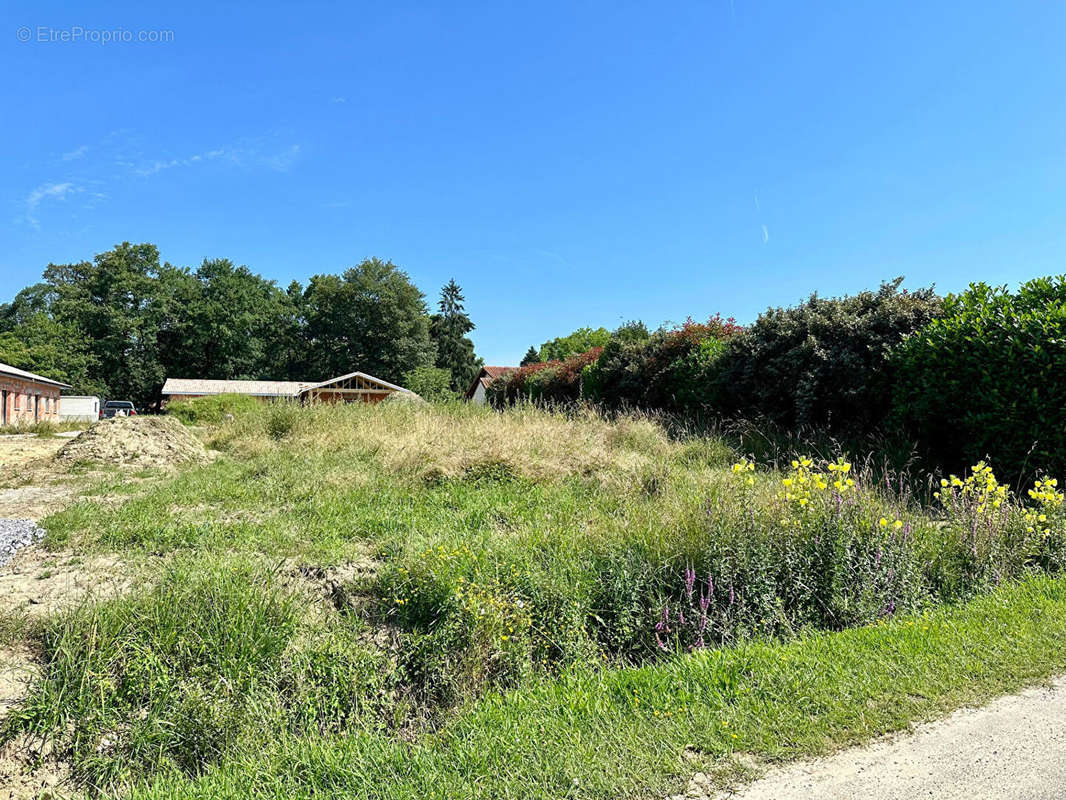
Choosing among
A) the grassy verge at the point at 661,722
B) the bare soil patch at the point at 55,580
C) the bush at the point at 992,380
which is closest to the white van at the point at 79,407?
the bare soil patch at the point at 55,580

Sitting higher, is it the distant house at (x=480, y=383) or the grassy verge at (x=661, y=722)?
the distant house at (x=480, y=383)

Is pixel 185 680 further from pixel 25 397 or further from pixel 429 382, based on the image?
pixel 429 382

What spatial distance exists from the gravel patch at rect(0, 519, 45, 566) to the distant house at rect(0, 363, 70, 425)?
32.7 meters

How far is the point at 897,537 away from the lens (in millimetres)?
4520

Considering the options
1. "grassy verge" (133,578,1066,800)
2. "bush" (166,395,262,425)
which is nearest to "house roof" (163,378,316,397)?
"bush" (166,395,262,425)

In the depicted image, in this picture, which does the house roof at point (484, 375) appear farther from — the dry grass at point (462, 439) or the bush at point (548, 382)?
the dry grass at point (462, 439)

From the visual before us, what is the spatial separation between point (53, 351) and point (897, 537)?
61942 mm

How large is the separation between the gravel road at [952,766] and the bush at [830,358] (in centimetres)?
739

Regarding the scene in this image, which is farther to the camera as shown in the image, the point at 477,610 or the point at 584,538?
the point at 584,538

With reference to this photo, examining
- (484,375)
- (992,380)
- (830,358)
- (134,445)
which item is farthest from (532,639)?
(484,375)

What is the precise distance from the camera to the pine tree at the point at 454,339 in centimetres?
6334

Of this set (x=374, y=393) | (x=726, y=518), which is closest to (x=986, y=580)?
(x=726, y=518)

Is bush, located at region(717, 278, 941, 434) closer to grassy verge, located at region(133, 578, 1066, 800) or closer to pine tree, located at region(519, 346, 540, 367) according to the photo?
grassy verge, located at region(133, 578, 1066, 800)

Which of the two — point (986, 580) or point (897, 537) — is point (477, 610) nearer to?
point (897, 537)
